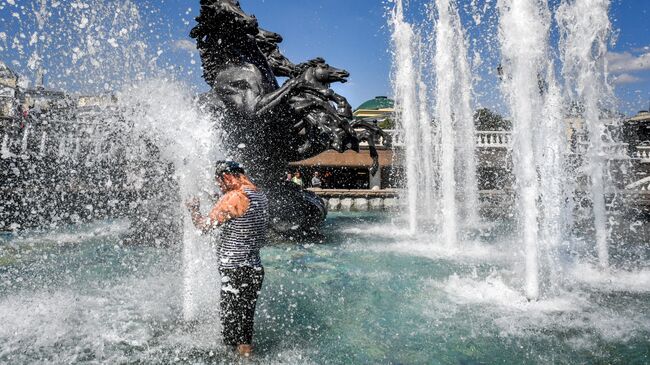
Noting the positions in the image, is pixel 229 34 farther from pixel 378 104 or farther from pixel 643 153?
pixel 378 104

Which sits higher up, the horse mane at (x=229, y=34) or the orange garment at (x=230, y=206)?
the horse mane at (x=229, y=34)

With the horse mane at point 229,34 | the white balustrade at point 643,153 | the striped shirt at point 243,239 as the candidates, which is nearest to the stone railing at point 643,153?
the white balustrade at point 643,153

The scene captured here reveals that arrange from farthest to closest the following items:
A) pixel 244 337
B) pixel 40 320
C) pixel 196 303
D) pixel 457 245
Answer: pixel 457 245 < pixel 196 303 < pixel 40 320 < pixel 244 337

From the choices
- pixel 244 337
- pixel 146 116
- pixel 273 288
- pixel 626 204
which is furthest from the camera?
pixel 626 204

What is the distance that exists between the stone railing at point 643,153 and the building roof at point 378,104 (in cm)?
1833

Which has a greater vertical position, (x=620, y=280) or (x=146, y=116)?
(x=146, y=116)

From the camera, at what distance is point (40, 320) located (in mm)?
3984

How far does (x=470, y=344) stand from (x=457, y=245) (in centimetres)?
509

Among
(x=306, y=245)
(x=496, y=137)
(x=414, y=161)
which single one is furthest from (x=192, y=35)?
(x=496, y=137)

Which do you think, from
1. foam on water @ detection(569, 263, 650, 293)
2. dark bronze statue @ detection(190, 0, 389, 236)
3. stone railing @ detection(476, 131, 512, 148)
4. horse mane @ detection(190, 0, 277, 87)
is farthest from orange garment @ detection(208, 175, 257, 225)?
stone railing @ detection(476, 131, 512, 148)

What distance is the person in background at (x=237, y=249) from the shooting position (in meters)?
3.18

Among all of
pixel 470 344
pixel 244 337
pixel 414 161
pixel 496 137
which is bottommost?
pixel 470 344

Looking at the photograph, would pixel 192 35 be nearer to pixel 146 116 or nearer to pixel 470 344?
pixel 146 116

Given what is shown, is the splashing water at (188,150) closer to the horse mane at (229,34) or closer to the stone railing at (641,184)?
the horse mane at (229,34)
